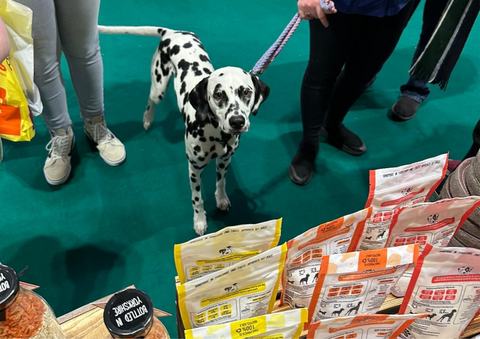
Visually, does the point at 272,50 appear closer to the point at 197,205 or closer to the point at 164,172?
the point at 197,205

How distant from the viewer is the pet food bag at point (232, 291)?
76 centimetres

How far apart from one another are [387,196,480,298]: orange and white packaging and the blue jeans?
144 cm

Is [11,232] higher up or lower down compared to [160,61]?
lower down

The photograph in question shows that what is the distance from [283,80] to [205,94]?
54.5 inches

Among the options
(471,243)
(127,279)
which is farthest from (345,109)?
(127,279)

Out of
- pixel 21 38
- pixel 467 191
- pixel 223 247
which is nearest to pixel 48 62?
pixel 21 38

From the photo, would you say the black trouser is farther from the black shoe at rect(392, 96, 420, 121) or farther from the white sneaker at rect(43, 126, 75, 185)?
the white sneaker at rect(43, 126, 75, 185)

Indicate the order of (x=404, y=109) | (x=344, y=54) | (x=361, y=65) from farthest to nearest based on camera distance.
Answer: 1. (x=404, y=109)
2. (x=361, y=65)
3. (x=344, y=54)

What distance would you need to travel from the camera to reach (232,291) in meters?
0.81

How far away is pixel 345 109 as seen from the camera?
2064mm

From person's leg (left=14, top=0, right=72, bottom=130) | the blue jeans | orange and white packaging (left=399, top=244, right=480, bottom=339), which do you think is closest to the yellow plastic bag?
person's leg (left=14, top=0, right=72, bottom=130)

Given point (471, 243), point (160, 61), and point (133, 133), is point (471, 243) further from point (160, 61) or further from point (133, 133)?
point (133, 133)

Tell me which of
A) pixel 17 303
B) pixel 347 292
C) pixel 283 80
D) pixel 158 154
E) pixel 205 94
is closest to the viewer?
pixel 17 303

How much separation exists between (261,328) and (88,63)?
56.4 inches
